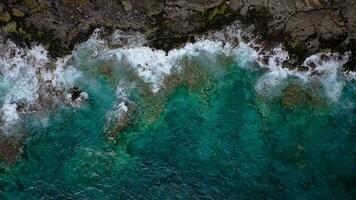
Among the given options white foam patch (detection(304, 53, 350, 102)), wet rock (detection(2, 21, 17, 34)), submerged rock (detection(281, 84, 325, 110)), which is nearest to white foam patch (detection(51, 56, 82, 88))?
wet rock (detection(2, 21, 17, 34))

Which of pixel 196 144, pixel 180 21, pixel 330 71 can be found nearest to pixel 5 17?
pixel 180 21

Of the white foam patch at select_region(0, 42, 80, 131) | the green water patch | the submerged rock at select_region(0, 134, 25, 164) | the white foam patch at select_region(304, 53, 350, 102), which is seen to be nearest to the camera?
the green water patch

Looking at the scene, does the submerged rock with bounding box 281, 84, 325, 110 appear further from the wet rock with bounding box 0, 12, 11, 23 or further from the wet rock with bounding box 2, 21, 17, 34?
the wet rock with bounding box 0, 12, 11, 23

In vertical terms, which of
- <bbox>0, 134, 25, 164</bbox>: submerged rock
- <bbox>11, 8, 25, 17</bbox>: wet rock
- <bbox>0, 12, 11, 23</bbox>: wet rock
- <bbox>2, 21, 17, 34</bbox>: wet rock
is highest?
<bbox>11, 8, 25, 17</bbox>: wet rock

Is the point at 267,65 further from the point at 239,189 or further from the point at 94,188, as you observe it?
the point at 94,188

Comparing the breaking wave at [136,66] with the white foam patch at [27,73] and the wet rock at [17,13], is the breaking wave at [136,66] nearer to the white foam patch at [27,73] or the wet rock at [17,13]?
the white foam patch at [27,73]

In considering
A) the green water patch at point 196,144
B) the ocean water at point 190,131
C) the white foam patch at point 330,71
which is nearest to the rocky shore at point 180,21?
the white foam patch at point 330,71
